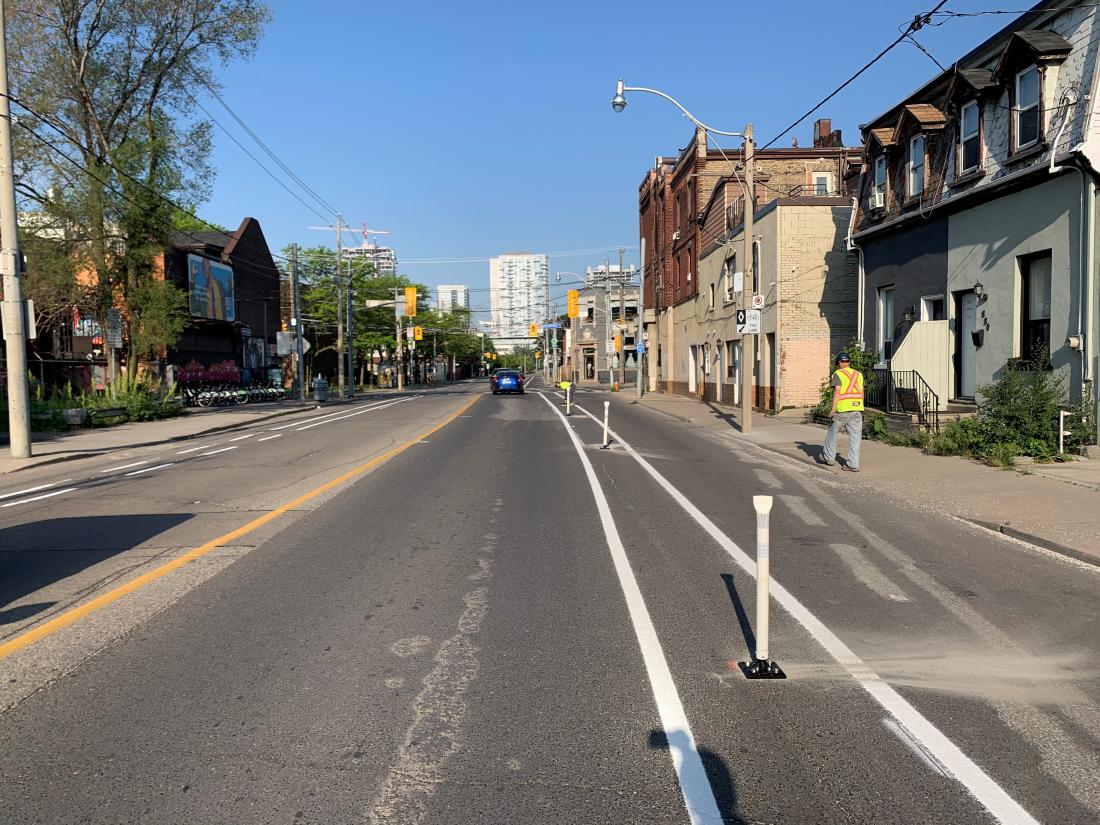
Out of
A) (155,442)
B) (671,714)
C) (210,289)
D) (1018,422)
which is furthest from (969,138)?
(210,289)

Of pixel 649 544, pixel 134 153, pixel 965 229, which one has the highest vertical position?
pixel 134 153

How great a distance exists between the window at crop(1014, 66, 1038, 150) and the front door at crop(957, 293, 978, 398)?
3230 millimetres

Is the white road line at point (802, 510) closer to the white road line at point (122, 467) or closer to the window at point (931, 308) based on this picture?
the window at point (931, 308)

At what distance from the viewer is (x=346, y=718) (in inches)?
169

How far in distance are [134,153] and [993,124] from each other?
2478cm

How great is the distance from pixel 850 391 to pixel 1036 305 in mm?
4376

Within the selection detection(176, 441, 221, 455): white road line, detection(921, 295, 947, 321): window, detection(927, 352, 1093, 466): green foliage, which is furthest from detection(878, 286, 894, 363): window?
detection(176, 441, 221, 455): white road line

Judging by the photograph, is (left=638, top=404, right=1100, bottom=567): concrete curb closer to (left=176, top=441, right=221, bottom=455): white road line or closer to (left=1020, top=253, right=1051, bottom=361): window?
(left=1020, top=253, right=1051, bottom=361): window

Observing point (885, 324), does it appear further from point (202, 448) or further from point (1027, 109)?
point (202, 448)

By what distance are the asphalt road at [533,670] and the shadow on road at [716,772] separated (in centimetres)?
2

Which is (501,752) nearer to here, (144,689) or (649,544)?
(144,689)

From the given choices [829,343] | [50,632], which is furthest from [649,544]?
[829,343]

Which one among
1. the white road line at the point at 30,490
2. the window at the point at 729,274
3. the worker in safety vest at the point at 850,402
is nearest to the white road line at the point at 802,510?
the worker in safety vest at the point at 850,402

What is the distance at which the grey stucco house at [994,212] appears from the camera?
45.0 ft
